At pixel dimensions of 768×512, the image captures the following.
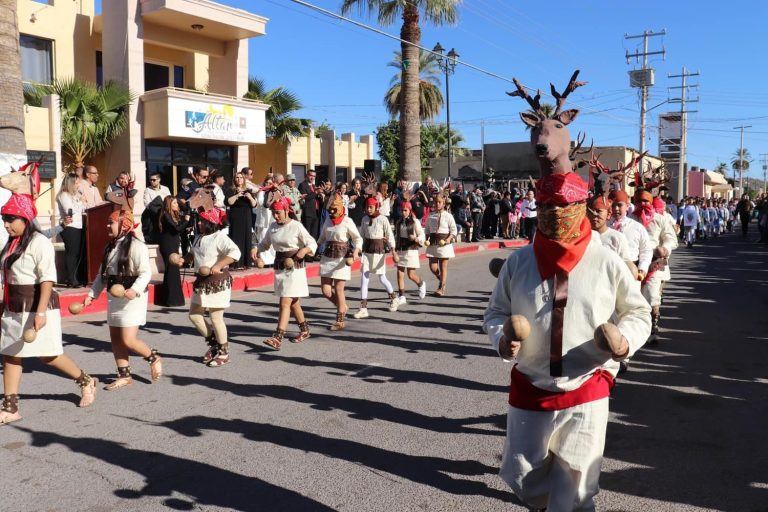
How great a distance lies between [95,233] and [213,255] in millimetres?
4447

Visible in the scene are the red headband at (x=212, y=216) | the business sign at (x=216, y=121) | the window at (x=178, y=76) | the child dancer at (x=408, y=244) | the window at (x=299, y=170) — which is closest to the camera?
the red headband at (x=212, y=216)

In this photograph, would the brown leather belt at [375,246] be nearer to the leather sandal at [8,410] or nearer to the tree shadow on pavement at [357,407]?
the tree shadow on pavement at [357,407]

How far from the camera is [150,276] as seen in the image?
625 centimetres

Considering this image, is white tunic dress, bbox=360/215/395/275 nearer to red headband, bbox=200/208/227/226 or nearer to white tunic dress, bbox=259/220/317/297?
white tunic dress, bbox=259/220/317/297

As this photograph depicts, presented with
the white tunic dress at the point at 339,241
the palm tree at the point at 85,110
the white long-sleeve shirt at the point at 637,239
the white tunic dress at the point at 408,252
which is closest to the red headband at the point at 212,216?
the white tunic dress at the point at 339,241

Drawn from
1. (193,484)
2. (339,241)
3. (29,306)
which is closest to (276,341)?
(339,241)

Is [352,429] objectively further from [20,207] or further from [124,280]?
[20,207]

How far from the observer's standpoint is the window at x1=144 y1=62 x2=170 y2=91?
22078 mm

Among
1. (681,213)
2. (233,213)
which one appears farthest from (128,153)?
(681,213)

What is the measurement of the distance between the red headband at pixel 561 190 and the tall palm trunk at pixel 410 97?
17.2 meters

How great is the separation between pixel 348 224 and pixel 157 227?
14.8 feet

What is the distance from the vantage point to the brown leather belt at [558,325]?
2939mm

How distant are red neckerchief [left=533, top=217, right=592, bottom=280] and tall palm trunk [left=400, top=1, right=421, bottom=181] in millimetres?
17203

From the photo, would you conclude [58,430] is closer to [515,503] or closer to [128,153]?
[515,503]
